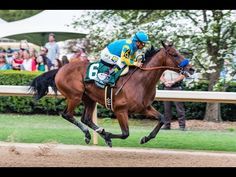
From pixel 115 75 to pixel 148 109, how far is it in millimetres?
710

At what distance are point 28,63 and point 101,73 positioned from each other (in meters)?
6.85

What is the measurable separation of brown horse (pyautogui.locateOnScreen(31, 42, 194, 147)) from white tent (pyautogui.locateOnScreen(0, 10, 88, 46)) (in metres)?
7.14

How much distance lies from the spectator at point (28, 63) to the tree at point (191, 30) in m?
2.18

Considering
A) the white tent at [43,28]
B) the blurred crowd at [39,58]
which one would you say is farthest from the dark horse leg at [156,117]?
the white tent at [43,28]

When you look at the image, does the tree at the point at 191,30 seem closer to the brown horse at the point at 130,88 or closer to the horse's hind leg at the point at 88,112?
the horse's hind leg at the point at 88,112

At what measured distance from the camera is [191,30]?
14.4m

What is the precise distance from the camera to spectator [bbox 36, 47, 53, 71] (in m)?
15.5

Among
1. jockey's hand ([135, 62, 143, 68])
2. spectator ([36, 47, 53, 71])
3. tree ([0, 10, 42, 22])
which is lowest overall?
spectator ([36, 47, 53, 71])

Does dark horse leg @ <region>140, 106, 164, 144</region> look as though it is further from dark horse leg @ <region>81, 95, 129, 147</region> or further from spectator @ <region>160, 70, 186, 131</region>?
spectator @ <region>160, 70, 186, 131</region>

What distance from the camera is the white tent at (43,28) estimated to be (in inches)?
695

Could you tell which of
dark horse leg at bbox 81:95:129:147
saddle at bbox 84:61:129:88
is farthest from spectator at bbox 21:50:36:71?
saddle at bbox 84:61:129:88

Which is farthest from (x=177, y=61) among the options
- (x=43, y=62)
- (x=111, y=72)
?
(x=43, y=62)

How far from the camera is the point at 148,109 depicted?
951cm
